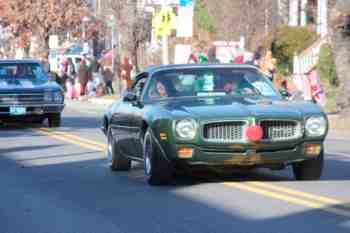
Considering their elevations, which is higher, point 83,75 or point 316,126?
point 316,126

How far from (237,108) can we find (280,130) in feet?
1.88

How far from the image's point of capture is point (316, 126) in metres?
12.4

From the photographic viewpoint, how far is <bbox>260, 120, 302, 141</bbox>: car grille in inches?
476

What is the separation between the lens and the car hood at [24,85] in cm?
2500

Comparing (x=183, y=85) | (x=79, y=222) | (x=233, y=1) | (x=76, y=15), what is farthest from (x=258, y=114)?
(x=76, y=15)

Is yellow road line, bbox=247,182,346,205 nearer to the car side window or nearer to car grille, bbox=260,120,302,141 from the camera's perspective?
car grille, bbox=260,120,302,141

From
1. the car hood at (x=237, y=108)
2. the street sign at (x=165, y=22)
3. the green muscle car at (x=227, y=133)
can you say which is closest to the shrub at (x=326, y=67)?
the street sign at (x=165, y=22)

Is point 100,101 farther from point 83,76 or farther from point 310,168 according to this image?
point 310,168

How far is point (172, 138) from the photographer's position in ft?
39.7

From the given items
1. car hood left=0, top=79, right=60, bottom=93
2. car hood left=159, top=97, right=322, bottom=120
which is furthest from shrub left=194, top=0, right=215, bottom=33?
car hood left=159, top=97, right=322, bottom=120

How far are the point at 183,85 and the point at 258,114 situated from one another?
183 cm

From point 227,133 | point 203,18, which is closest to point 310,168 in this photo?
point 227,133

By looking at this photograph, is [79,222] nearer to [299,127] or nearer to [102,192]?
[102,192]

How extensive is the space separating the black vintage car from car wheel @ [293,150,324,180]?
12.9 metres
